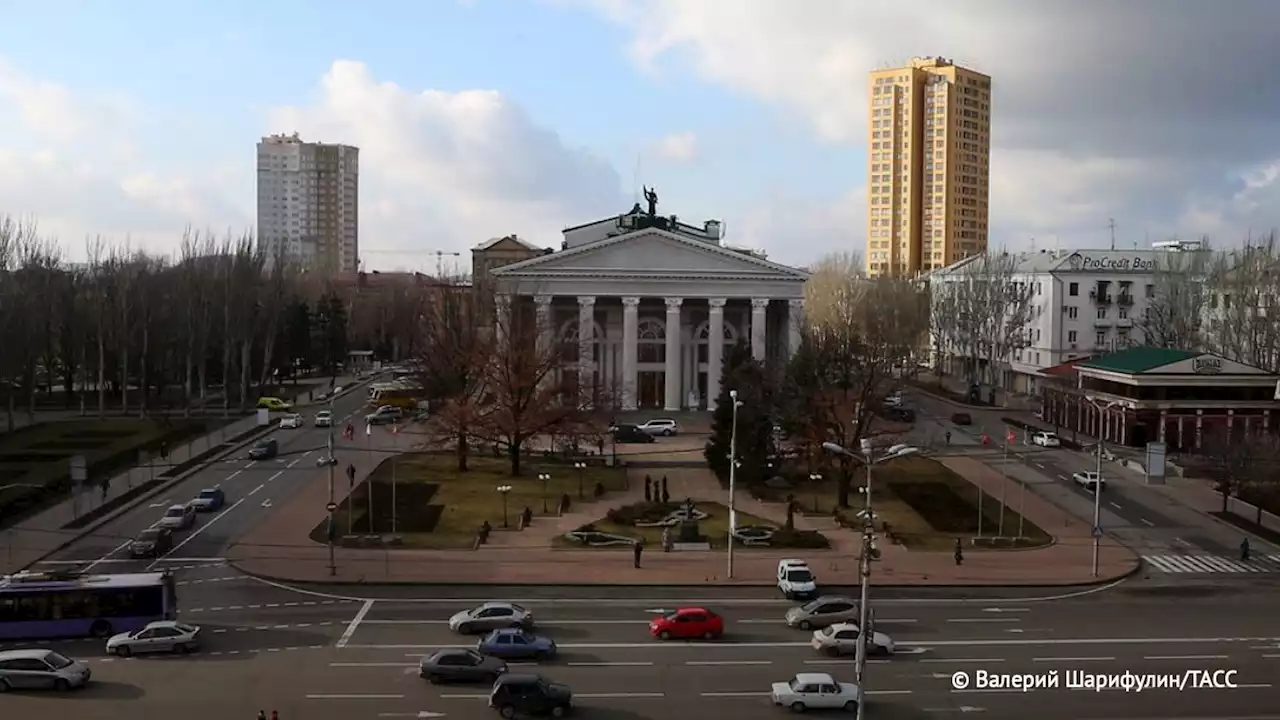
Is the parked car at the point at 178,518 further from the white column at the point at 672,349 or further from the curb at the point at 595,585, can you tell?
the white column at the point at 672,349

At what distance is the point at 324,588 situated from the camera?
116 feet

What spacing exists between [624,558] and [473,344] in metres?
27.8

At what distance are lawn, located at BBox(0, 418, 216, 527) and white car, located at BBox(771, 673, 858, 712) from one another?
118 ft

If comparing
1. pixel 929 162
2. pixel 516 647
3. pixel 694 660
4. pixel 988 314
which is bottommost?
pixel 694 660

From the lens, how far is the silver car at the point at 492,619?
29875 mm

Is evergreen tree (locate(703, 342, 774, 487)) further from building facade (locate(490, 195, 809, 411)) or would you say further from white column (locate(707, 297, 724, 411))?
white column (locate(707, 297, 724, 411))

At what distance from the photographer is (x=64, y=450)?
62594mm

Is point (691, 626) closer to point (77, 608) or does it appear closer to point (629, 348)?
point (77, 608)

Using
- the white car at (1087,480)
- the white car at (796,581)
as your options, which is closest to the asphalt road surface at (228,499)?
the white car at (796,581)

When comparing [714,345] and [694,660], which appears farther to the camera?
[714,345]

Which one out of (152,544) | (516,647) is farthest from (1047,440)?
(152,544)

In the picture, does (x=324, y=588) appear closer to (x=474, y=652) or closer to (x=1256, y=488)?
(x=474, y=652)

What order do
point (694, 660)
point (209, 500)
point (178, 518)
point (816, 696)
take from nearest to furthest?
point (816, 696)
point (694, 660)
point (178, 518)
point (209, 500)

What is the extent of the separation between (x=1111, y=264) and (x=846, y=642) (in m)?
83.3
